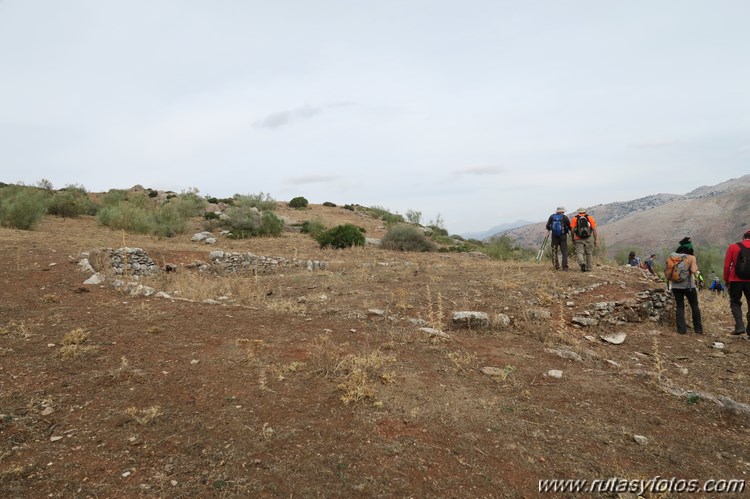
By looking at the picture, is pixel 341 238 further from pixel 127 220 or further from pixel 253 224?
pixel 127 220

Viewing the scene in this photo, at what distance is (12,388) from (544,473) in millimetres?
4599

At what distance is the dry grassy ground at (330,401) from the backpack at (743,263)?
110 centimetres

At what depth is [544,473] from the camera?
2.94 meters

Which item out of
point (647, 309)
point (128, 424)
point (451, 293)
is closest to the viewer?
point (128, 424)

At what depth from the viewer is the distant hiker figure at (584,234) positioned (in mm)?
9461

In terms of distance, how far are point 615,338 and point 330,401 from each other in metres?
5.09

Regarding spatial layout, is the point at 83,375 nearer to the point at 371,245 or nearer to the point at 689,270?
the point at 689,270

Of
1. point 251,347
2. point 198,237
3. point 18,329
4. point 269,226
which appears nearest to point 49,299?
point 18,329

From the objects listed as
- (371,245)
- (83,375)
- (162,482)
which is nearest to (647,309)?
(162,482)

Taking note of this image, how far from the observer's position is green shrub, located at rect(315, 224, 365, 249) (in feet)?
54.3

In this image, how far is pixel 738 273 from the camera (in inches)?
264

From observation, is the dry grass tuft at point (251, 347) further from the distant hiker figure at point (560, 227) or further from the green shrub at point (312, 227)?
the green shrub at point (312, 227)

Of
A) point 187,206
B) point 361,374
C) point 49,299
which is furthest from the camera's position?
point 187,206

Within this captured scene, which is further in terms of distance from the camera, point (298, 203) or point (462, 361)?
point (298, 203)
